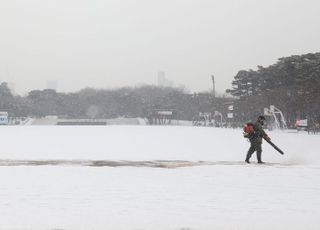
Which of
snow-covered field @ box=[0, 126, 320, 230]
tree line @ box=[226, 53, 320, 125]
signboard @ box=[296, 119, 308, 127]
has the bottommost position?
snow-covered field @ box=[0, 126, 320, 230]

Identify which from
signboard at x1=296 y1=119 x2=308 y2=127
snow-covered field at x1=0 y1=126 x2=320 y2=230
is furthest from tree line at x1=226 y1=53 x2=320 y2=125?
snow-covered field at x1=0 y1=126 x2=320 y2=230

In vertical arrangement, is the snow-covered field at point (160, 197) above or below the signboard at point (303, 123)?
below

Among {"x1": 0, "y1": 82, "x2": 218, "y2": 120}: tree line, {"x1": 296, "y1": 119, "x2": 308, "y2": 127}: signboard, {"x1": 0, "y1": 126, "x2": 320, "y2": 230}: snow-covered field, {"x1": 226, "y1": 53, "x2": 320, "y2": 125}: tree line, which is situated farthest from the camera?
{"x1": 0, "y1": 82, "x2": 218, "y2": 120}: tree line

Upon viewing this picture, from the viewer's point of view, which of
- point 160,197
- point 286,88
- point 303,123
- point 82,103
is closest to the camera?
point 160,197

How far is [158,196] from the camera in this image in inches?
378

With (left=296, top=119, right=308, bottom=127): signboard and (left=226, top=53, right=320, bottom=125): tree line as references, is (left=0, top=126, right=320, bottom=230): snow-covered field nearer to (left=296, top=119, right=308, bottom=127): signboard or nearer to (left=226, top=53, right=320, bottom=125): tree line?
(left=296, top=119, right=308, bottom=127): signboard

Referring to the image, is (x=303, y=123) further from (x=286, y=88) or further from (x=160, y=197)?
(x=160, y=197)

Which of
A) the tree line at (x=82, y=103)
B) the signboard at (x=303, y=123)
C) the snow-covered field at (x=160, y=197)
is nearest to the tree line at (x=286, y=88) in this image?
the signboard at (x=303, y=123)

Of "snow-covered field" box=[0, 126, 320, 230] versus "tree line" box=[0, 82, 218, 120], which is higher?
"tree line" box=[0, 82, 218, 120]

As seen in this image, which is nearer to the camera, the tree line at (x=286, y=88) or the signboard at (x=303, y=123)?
the signboard at (x=303, y=123)

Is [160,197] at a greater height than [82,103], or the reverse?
[82,103]

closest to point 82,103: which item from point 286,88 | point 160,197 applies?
point 286,88

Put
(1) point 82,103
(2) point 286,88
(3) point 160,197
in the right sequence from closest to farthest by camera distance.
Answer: (3) point 160,197
(2) point 286,88
(1) point 82,103

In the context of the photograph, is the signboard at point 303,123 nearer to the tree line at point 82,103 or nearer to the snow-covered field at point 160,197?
the snow-covered field at point 160,197
